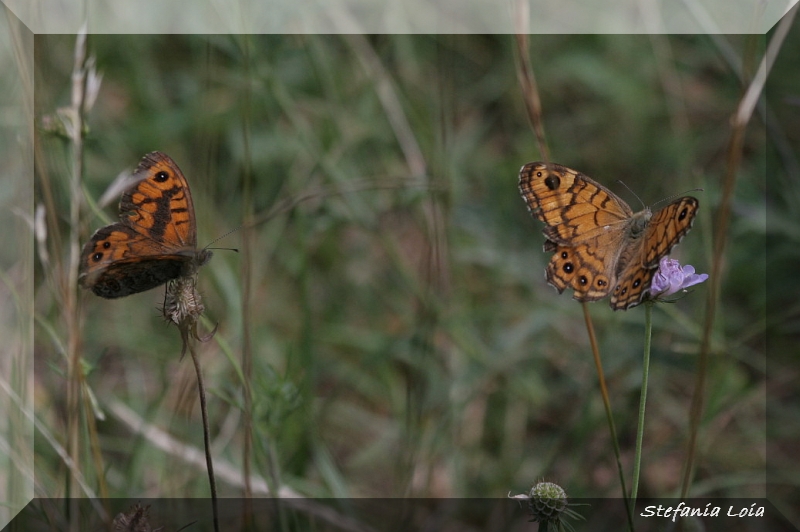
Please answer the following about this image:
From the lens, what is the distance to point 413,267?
260 cm

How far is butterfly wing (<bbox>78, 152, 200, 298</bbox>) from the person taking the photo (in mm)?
1135

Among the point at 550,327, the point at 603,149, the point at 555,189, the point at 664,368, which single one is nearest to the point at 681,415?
the point at 664,368

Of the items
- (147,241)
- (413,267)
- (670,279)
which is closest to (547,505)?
(670,279)

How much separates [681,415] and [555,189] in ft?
3.86

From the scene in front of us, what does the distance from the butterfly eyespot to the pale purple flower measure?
7.5 inches

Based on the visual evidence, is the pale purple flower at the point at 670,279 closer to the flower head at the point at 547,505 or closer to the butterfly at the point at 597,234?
the butterfly at the point at 597,234

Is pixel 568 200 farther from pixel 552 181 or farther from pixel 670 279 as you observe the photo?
pixel 670 279

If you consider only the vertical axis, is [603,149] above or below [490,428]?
above

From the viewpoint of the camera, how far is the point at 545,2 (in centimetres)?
261

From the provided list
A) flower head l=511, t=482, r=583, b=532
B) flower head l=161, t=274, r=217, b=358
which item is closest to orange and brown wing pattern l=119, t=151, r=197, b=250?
flower head l=161, t=274, r=217, b=358

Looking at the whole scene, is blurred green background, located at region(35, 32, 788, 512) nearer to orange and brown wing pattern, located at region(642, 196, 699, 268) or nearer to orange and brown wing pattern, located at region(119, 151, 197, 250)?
orange and brown wing pattern, located at region(119, 151, 197, 250)

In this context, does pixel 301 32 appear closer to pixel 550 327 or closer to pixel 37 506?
A: pixel 550 327

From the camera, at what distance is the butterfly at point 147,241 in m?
1.14

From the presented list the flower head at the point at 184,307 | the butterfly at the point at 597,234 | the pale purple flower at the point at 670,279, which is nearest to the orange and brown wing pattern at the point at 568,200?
the butterfly at the point at 597,234
